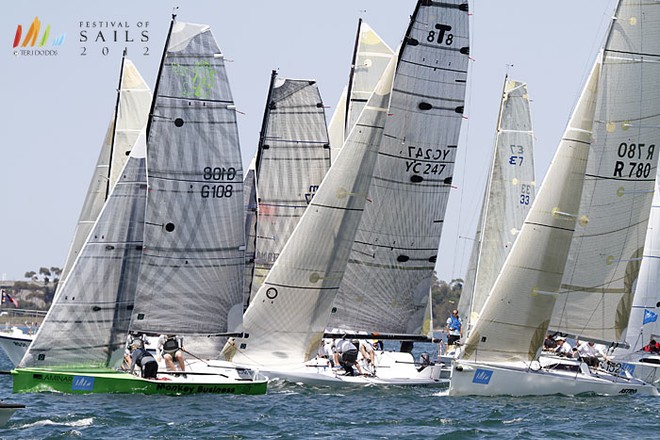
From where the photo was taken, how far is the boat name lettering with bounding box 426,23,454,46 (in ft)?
108

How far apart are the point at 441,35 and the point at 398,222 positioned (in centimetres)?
443

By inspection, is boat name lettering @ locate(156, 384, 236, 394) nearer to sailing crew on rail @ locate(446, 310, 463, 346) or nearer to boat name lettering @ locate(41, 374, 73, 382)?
boat name lettering @ locate(41, 374, 73, 382)

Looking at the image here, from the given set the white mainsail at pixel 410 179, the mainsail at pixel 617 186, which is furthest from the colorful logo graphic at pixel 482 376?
the white mainsail at pixel 410 179

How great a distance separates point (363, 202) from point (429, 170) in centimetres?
202

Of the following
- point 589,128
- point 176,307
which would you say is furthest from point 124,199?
point 589,128

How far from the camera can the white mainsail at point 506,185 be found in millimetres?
45250

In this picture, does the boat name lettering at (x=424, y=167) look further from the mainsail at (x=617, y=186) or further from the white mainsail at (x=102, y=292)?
the white mainsail at (x=102, y=292)

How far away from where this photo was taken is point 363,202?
32781mm

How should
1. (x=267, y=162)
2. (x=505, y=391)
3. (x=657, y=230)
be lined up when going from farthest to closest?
(x=657, y=230)
(x=267, y=162)
(x=505, y=391)

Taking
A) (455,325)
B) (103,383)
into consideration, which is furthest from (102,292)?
(455,325)

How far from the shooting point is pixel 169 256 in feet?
97.5

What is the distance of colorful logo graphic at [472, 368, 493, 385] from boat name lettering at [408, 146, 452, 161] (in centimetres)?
559

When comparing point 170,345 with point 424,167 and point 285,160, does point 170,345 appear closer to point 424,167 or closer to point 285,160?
point 424,167

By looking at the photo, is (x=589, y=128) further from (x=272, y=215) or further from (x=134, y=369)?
(x=134, y=369)
